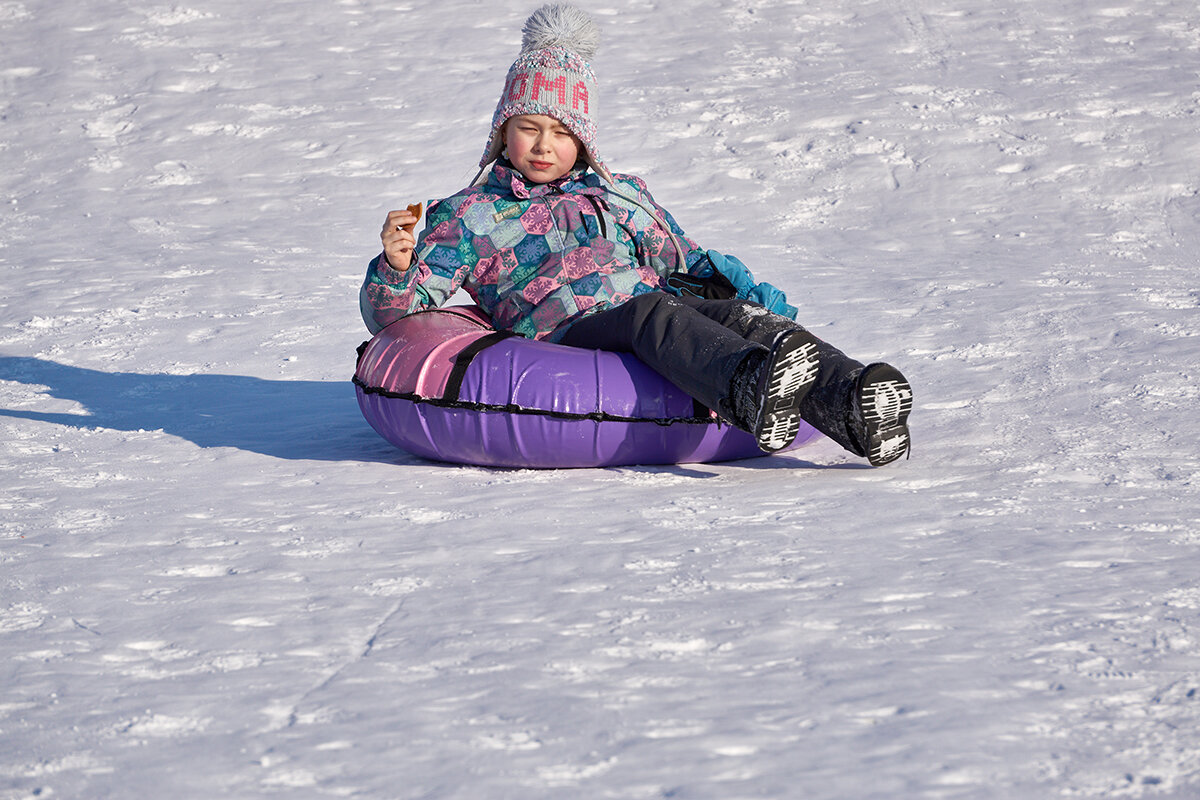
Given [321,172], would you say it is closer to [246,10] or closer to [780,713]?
[246,10]

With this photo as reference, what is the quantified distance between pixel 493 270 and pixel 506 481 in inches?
26.1

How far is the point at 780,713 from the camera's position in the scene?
1.75 metres

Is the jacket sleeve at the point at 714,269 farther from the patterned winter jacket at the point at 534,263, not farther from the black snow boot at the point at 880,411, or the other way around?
the black snow boot at the point at 880,411

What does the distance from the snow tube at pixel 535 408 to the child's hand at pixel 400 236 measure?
21 cm

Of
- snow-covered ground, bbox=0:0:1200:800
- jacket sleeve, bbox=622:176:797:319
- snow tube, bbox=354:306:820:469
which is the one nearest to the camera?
snow-covered ground, bbox=0:0:1200:800

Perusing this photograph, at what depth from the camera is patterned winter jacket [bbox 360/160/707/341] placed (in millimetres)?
3346

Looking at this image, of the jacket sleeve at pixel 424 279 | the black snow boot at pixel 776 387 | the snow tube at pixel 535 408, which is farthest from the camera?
the jacket sleeve at pixel 424 279

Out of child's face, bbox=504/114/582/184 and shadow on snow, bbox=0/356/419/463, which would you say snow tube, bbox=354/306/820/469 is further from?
child's face, bbox=504/114/582/184

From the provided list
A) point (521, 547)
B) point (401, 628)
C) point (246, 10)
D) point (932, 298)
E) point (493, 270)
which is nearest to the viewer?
point (401, 628)

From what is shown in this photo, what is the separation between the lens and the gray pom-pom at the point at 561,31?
12.0 ft

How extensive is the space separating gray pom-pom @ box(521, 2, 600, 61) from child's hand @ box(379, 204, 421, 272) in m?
0.79

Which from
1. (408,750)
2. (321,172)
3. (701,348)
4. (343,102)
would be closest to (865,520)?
(701,348)

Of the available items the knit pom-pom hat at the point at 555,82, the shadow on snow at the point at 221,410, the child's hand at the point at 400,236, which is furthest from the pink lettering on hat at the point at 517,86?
the shadow on snow at the point at 221,410

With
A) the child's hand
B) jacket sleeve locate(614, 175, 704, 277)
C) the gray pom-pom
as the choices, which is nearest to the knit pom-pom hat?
the gray pom-pom
